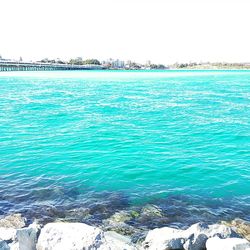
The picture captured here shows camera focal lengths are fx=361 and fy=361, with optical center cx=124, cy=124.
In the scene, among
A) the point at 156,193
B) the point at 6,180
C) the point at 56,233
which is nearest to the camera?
the point at 56,233

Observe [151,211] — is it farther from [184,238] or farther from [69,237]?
[69,237]

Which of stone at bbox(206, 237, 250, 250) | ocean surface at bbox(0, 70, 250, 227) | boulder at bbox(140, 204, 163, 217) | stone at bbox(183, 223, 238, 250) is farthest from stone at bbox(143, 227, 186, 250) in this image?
boulder at bbox(140, 204, 163, 217)

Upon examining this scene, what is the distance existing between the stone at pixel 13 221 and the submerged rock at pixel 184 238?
4418 millimetres

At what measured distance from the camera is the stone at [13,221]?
37.8 ft

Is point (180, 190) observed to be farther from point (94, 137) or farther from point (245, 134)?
point (245, 134)

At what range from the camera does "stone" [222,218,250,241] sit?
36.3 ft

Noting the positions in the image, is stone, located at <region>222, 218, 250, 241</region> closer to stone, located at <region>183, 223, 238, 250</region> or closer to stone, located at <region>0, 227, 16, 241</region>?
stone, located at <region>183, 223, 238, 250</region>

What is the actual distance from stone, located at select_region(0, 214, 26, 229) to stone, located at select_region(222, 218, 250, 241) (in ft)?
21.9

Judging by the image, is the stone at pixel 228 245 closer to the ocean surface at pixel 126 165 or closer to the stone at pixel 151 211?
the ocean surface at pixel 126 165

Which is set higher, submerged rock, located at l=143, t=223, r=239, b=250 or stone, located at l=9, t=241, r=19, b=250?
stone, located at l=9, t=241, r=19, b=250

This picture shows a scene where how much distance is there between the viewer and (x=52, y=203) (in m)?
13.5

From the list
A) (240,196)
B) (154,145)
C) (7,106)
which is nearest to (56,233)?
(240,196)

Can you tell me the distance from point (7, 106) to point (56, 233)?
33.7 metres

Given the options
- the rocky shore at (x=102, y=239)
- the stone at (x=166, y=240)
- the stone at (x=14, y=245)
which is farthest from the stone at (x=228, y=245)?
the stone at (x=14, y=245)
